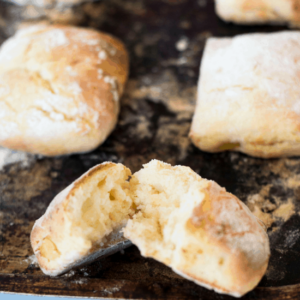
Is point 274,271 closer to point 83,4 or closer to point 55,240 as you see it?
point 55,240

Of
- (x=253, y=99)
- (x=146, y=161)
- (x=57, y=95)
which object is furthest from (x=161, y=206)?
(x=57, y=95)

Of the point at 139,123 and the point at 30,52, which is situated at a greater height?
the point at 30,52

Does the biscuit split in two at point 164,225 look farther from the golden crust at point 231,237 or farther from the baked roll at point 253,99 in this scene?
the baked roll at point 253,99

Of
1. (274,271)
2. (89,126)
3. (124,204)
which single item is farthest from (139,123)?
(274,271)

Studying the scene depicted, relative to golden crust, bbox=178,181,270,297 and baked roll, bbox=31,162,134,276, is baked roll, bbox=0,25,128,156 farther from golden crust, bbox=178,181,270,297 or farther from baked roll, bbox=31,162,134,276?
golden crust, bbox=178,181,270,297

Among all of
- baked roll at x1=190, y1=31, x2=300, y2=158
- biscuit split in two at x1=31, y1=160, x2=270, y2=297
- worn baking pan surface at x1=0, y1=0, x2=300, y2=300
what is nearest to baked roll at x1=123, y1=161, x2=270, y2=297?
biscuit split in two at x1=31, y1=160, x2=270, y2=297

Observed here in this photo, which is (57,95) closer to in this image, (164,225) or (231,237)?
(164,225)

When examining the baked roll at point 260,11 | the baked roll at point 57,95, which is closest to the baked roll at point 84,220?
the baked roll at point 57,95
